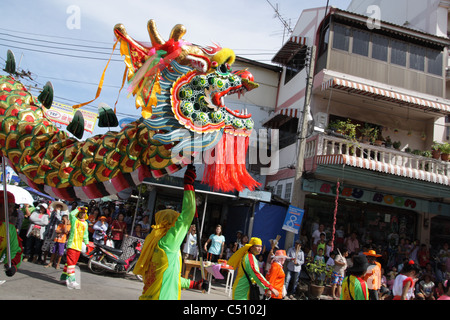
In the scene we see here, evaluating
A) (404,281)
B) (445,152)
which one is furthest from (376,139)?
(404,281)

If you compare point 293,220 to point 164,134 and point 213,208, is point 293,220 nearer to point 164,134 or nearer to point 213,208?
point 213,208

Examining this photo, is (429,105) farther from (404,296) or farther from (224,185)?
(224,185)

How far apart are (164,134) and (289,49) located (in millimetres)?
12251

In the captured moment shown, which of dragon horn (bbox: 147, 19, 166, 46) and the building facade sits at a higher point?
the building facade

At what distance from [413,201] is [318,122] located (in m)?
4.14

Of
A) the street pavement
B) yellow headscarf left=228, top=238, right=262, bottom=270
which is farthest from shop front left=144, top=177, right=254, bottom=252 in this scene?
yellow headscarf left=228, top=238, right=262, bottom=270

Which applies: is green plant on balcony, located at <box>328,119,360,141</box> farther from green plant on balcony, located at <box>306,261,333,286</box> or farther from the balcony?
green plant on balcony, located at <box>306,261,333,286</box>

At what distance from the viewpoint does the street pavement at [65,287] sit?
561cm

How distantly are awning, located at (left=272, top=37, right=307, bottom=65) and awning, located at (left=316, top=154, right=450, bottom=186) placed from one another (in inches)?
203

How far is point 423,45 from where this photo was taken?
12.9m

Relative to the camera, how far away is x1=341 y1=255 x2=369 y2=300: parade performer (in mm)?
4074
